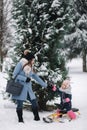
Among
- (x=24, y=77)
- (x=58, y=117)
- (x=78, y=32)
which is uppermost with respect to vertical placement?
(x=78, y=32)

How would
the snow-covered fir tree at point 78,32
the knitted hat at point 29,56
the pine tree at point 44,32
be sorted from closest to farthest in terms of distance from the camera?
the knitted hat at point 29,56 → the pine tree at point 44,32 → the snow-covered fir tree at point 78,32

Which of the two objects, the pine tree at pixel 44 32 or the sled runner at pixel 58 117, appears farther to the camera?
the pine tree at pixel 44 32

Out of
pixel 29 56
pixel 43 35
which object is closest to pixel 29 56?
pixel 29 56

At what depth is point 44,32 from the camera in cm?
1065

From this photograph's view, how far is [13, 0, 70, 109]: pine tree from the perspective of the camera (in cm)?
1059

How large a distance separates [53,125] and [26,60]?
1727 millimetres

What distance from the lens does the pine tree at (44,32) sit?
10.6m

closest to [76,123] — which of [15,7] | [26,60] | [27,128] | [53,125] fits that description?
[53,125]

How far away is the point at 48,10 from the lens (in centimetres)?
1080

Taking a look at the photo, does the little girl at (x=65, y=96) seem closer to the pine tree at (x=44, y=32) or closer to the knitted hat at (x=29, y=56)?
the pine tree at (x=44, y=32)

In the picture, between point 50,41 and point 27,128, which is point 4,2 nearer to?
point 50,41

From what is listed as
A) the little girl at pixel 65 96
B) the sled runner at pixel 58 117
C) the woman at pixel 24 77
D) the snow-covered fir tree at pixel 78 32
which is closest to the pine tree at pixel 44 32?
the little girl at pixel 65 96

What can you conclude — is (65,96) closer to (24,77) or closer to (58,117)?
(58,117)

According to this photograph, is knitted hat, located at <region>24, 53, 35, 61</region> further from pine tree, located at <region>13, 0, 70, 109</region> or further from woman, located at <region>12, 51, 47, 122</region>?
pine tree, located at <region>13, 0, 70, 109</region>
